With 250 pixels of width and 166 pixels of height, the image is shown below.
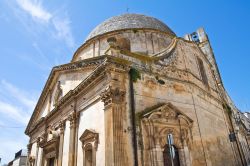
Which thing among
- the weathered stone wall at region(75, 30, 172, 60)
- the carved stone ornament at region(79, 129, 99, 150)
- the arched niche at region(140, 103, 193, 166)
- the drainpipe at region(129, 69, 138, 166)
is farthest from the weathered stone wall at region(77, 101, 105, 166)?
the weathered stone wall at region(75, 30, 172, 60)

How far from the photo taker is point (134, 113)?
7.89m

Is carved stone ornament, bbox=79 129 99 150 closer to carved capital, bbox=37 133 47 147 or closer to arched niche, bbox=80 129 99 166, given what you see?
arched niche, bbox=80 129 99 166

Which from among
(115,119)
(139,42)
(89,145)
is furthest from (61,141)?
(139,42)

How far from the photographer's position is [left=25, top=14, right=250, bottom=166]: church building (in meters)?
7.60

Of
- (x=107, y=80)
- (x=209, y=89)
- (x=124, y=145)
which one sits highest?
(x=209, y=89)

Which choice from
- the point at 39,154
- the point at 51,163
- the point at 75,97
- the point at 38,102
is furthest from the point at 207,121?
the point at 38,102

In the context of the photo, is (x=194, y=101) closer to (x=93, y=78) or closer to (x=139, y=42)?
(x=93, y=78)

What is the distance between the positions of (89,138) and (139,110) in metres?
2.29

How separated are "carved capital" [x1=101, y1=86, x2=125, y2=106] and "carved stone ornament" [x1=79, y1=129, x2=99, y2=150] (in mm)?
1301

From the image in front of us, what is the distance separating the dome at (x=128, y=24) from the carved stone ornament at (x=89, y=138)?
324 inches

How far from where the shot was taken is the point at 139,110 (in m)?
8.11

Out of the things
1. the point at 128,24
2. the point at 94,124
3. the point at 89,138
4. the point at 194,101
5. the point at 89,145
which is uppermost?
the point at 128,24

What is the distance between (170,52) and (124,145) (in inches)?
223

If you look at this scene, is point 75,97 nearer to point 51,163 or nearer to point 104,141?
point 104,141
